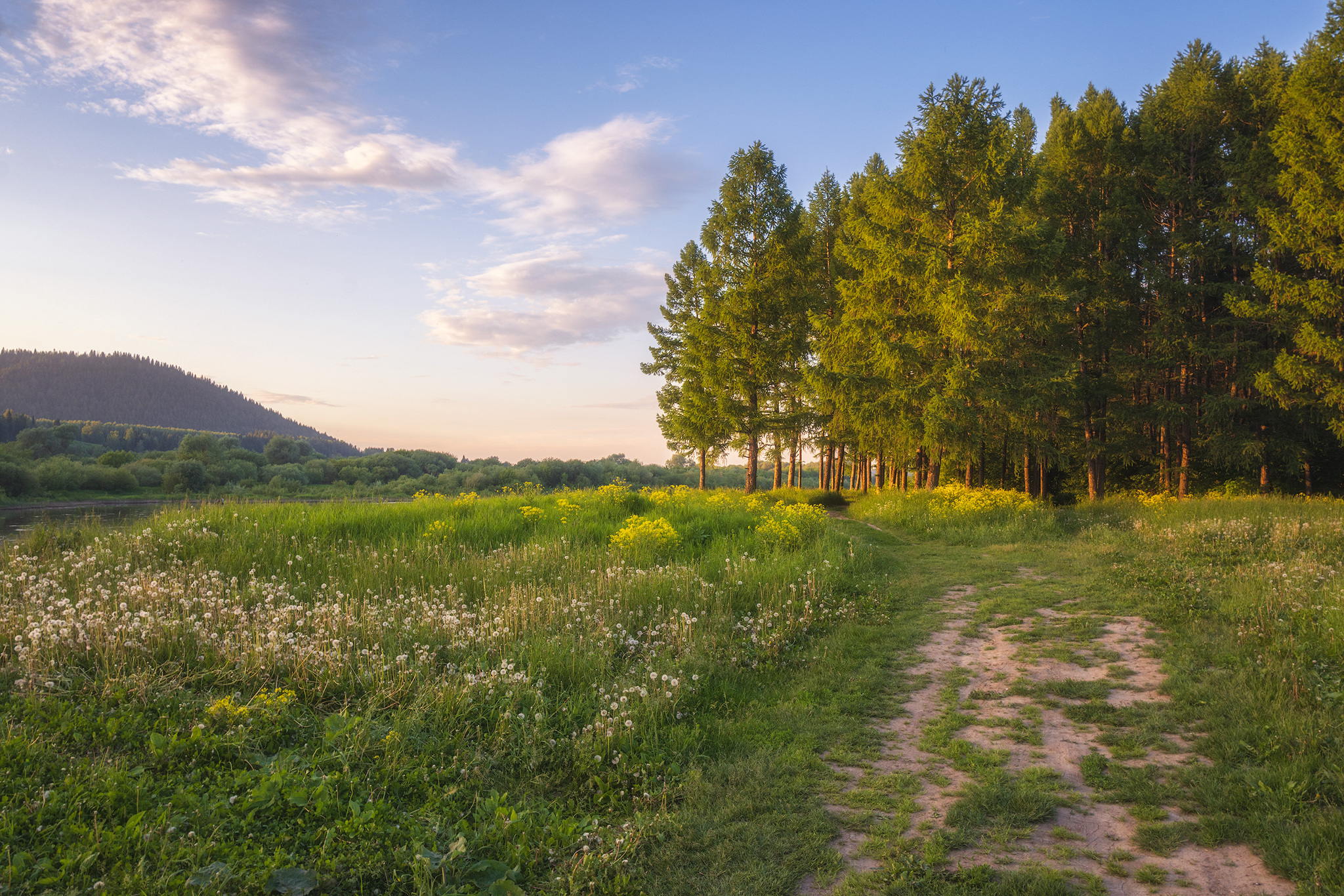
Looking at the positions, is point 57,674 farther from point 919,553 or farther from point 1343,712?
point 919,553

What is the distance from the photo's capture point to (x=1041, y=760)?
4527mm

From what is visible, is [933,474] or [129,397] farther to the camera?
[129,397]

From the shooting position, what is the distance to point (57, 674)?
459 centimetres

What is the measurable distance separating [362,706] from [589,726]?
6.14 ft

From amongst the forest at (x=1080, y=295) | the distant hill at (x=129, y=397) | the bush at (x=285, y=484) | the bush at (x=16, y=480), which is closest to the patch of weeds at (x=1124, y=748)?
the forest at (x=1080, y=295)

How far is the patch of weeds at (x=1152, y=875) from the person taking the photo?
123 inches

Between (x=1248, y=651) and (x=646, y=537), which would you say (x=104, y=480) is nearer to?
(x=646, y=537)

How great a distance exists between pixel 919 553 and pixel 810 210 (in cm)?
2489

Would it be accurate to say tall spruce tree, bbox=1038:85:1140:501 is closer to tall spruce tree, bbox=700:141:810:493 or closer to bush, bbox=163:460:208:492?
tall spruce tree, bbox=700:141:810:493

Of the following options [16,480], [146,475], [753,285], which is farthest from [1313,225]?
[146,475]

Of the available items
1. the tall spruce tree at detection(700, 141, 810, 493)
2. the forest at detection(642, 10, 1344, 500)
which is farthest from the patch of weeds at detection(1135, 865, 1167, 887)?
the tall spruce tree at detection(700, 141, 810, 493)

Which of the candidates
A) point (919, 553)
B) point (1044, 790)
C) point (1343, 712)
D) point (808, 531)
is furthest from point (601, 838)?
point (919, 553)

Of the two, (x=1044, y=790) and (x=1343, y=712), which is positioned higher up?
(x=1343, y=712)

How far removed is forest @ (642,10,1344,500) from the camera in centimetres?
1934
